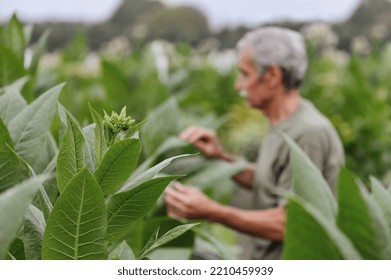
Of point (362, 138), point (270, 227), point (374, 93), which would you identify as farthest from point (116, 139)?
point (374, 93)

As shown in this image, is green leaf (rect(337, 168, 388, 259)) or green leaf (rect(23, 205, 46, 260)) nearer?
green leaf (rect(337, 168, 388, 259))

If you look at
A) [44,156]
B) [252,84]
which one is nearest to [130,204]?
[44,156]

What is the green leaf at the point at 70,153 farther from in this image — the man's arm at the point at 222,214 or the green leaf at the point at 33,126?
the man's arm at the point at 222,214

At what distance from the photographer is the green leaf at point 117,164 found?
121 centimetres

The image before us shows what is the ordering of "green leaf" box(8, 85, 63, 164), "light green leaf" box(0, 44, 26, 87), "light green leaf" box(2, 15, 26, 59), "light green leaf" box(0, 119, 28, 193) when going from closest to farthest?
"light green leaf" box(0, 119, 28, 193) < "green leaf" box(8, 85, 63, 164) < "light green leaf" box(0, 44, 26, 87) < "light green leaf" box(2, 15, 26, 59)

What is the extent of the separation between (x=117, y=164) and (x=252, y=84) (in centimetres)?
261

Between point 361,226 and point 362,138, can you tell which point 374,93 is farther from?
point 361,226

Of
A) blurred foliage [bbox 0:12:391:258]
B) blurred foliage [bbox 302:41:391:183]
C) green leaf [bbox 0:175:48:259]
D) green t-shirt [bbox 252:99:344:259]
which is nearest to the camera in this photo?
green leaf [bbox 0:175:48:259]

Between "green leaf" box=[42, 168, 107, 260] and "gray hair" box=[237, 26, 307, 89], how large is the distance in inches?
103

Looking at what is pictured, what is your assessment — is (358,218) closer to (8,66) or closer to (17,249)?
(17,249)

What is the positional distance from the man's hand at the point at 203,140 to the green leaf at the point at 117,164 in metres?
2.12

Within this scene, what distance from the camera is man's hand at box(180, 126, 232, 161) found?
3.43 m

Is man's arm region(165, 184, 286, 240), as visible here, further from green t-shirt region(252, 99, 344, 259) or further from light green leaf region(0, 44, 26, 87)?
light green leaf region(0, 44, 26, 87)

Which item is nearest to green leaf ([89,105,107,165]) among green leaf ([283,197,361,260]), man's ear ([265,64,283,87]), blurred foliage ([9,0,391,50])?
green leaf ([283,197,361,260])
